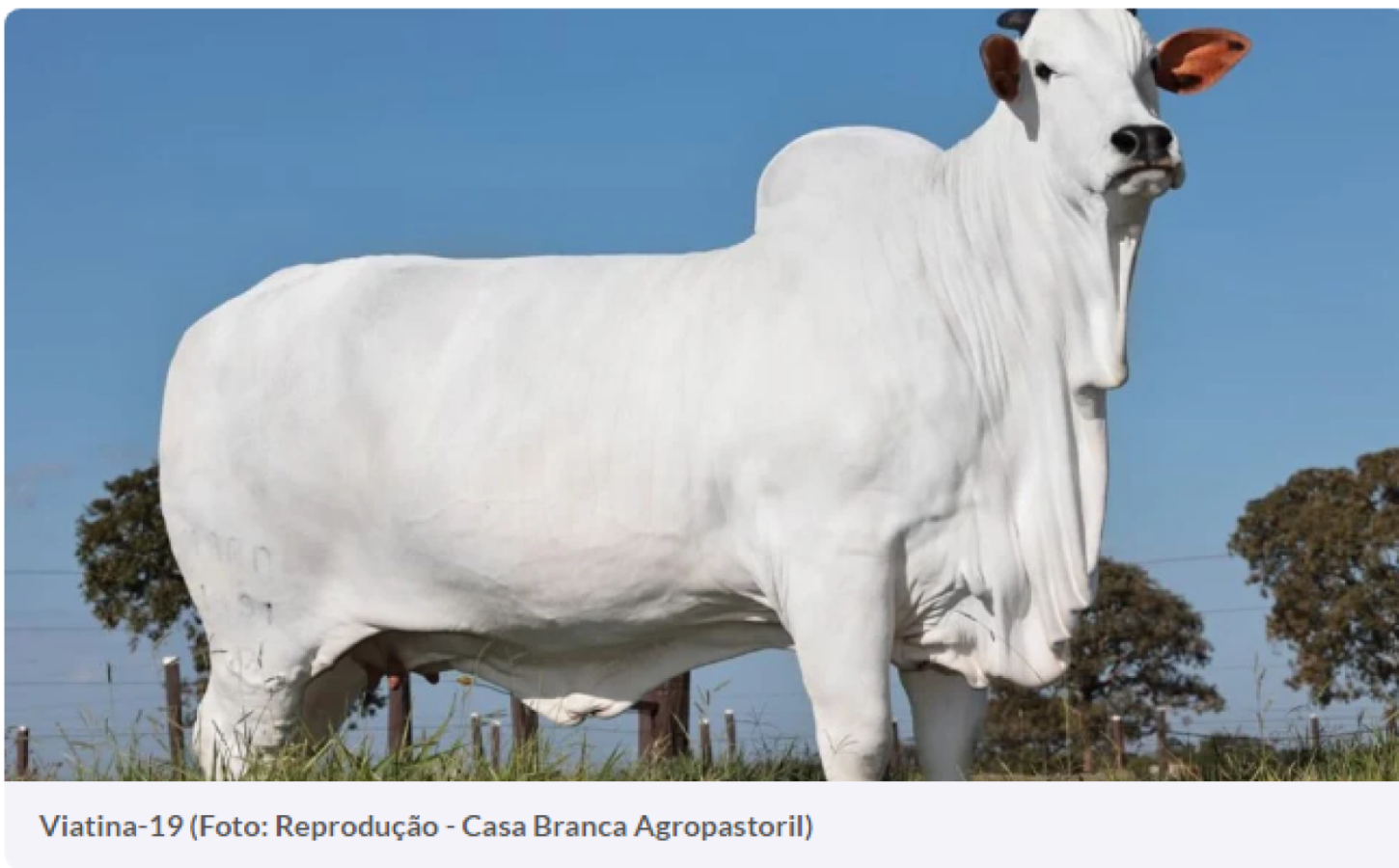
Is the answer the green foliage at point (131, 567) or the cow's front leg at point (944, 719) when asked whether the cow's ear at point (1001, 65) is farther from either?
the green foliage at point (131, 567)

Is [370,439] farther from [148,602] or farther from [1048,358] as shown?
[148,602]

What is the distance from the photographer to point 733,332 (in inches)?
224

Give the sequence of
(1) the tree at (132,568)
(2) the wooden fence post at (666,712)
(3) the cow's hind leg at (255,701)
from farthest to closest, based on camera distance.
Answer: (1) the tree at (132,568)
(2) the wooden fence post at (666,712)
(3) the cow's hind leg at (255,701)

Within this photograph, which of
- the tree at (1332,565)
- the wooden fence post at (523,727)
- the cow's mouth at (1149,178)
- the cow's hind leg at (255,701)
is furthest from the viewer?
the tree at (1332,565)

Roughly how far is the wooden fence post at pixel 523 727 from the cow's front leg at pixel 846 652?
3.19ft

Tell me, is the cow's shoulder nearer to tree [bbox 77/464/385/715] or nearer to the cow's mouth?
the cow's mouth

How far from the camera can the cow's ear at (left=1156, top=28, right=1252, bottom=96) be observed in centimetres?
586

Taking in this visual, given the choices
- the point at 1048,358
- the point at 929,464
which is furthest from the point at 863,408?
the point at 1048,358

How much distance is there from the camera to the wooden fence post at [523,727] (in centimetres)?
586

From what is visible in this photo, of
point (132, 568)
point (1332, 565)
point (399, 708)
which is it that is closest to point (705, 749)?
point (399, 708)

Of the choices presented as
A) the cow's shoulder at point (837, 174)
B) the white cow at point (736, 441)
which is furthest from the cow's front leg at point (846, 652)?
the cow's shoulder at point (837, 174)

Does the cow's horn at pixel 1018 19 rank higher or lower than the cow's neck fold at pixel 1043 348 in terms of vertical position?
higher

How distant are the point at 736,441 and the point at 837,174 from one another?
1014 mm

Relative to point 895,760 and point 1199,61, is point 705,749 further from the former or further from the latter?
point 1199,61
